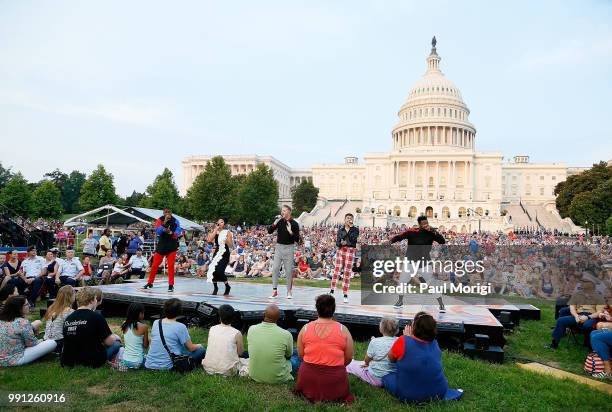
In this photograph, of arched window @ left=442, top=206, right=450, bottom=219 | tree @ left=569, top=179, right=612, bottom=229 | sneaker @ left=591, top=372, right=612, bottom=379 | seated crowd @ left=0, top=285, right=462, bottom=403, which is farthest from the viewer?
arched window @ left=442, top=206, right=450, bottom=219

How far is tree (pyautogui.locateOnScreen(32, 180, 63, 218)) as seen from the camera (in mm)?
52188

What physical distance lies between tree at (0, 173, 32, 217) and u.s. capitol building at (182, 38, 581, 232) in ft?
135

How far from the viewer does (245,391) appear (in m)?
4.84

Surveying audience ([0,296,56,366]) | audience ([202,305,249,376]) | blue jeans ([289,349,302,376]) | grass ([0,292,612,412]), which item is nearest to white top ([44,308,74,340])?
grass ([0,292,612,412])

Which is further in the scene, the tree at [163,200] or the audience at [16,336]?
the tree at [163,200]

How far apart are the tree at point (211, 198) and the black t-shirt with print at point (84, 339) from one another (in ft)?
152

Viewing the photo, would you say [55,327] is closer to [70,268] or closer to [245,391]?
[245,391]

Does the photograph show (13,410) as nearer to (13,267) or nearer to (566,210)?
(13,267)

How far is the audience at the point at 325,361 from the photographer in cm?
460

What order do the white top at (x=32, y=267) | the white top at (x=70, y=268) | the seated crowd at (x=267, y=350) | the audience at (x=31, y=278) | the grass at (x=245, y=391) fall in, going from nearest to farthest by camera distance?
the grass at (x=245, y=391), the seated crowd at (x=267, y=350), the audience at (x=31, y=278), the white top at (x=32, y=267), the white top at (x=70, y=268)

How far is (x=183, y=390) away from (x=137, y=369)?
1.11m

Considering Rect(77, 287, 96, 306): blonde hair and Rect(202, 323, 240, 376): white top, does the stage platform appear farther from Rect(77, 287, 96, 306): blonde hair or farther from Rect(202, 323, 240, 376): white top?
Rect(77, 287, 96, 306): blonde hair

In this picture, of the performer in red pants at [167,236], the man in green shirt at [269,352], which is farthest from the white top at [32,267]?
the man in green shirt at [269,352]

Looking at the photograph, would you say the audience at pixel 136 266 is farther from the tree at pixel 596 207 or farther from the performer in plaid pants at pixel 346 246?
the tree at pixel 596 207
